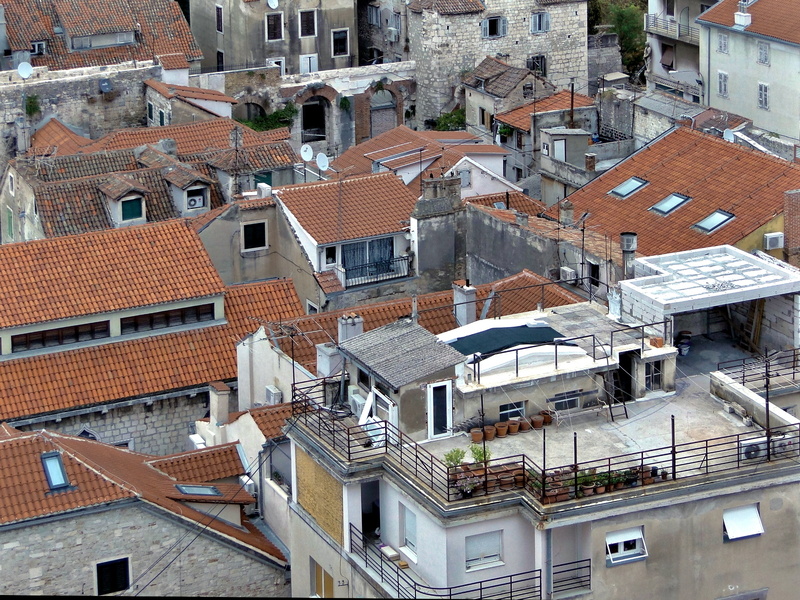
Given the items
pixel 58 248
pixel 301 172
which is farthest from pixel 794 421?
pixel 301 172

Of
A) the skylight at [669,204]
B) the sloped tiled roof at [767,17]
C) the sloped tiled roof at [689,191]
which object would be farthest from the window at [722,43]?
the skylight at [669,204]

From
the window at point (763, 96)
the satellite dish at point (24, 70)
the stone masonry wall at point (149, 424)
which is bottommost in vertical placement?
the stone masonry wall at point (149, 424)

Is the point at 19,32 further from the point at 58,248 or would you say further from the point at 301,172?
the point at 58,248

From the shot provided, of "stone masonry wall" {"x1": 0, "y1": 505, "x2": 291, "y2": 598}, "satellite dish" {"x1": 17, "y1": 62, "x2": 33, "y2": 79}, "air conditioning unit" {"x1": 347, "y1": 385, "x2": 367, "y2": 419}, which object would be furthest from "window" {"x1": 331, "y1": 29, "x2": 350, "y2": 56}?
"air conditioning unit" {"x1": 347, "y1": 385, "x2": 367, "y2": 419}

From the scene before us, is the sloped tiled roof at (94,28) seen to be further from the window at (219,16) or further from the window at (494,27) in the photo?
the window at (494,27)

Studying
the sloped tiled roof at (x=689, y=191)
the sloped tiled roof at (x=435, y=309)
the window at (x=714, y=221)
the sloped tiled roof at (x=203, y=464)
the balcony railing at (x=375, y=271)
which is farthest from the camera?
the balcony railing at (x=375, y=271)

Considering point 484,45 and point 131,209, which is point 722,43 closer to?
point 484,45

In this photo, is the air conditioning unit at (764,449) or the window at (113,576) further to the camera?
the window at (113,576)

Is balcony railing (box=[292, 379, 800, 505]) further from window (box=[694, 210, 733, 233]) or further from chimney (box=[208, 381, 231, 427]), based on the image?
window (box=[694, 210, 733, 233])
